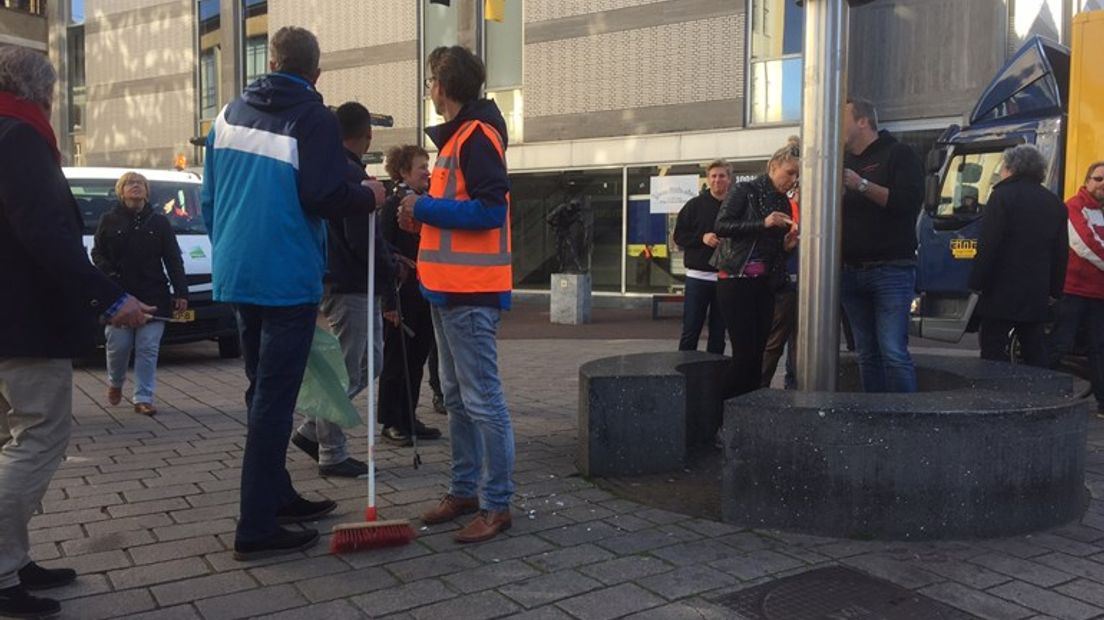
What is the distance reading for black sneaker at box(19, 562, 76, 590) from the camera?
10.7 ft

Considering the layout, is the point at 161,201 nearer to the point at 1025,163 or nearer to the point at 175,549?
the point at 175,549

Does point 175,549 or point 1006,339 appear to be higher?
point 1006,339

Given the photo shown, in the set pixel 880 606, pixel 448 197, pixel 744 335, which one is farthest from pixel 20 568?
pixel 744 335

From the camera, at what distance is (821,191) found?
176 inches

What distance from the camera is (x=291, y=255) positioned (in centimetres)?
360

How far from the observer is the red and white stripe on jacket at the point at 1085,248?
6.76 metres

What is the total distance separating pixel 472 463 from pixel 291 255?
1245 millimetres

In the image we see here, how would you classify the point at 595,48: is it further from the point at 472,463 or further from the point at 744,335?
the point at 472,463

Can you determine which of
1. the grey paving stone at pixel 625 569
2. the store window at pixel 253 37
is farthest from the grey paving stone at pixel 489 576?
the store window at pixel 253 37

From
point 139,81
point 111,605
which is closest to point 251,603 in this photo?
point 111,605

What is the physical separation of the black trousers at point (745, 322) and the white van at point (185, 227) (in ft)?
18.7

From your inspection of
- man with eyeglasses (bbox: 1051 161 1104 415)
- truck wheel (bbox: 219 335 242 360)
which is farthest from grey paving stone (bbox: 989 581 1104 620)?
truck wheel (bbox: 219 335 242 360)

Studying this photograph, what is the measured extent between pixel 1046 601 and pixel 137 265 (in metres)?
6.25

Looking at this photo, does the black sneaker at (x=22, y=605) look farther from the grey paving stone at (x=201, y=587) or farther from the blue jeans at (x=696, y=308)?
the blue jeans at (x=696, y=308)
